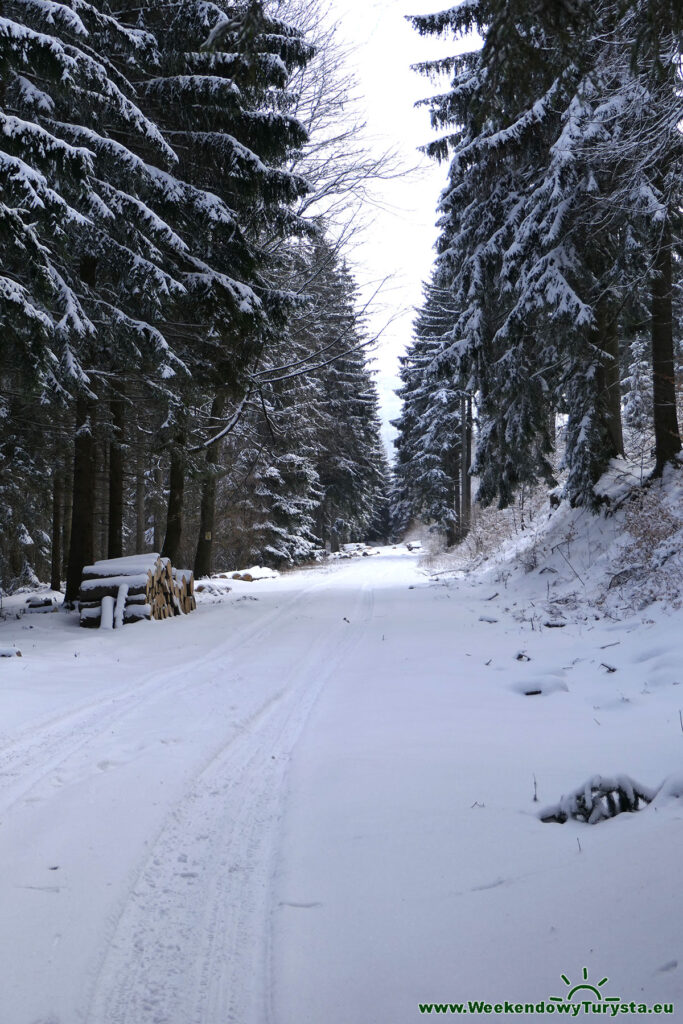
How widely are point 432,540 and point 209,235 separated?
100ft

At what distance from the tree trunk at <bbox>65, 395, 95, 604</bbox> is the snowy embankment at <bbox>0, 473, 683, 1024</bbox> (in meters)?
5.64

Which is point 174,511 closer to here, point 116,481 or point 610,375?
point 116,481

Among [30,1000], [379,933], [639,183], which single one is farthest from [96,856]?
[639,183]

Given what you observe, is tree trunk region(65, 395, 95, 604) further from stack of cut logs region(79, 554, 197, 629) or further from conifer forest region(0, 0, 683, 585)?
stack of cut logs region(79, 554, 197, 629)

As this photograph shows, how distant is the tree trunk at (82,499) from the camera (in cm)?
1135

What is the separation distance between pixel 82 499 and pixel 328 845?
1019 cm

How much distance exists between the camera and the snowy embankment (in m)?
2.00

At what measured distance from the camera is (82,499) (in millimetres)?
11672

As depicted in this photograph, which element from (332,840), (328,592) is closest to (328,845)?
(332,840)

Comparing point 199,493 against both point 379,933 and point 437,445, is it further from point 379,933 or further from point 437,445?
point 379,933

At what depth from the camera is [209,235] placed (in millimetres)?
10727

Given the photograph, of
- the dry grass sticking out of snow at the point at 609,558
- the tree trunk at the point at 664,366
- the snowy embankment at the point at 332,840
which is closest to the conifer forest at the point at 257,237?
the tree trunk at the point at 664,366

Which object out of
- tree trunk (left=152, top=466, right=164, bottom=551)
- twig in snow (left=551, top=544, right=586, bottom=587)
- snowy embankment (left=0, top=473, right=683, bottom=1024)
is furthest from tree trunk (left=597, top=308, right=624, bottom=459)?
tree trunk (left=152, top=466, right=164, bottom=551)

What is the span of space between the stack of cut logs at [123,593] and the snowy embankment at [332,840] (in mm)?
3553
